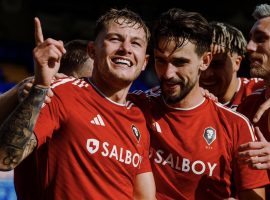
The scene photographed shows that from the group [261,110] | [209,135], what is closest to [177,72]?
[209,135]

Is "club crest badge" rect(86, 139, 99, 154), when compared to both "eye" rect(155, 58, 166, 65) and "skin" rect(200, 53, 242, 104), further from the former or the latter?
"skin" rect(200, 53, 242, 104)

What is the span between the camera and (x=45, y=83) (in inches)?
118

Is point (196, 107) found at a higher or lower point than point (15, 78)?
higher

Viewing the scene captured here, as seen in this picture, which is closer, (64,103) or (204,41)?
(64,103)

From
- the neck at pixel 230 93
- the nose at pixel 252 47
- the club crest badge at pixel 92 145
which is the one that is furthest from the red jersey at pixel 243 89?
the club crest badge at pixel 92 145

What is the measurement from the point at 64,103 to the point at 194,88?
1.06 meters

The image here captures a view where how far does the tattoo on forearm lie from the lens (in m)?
3.03

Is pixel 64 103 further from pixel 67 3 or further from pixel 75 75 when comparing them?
pixel 67 3

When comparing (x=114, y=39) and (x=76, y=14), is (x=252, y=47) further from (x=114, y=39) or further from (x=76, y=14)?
(x=76, y=14)

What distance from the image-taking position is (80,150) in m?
3.30

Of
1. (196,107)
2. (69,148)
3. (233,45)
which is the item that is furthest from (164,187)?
(233,45)

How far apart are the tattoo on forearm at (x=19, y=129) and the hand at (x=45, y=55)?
9 centimetres

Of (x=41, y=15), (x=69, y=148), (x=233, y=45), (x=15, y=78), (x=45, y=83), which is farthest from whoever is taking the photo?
(x=41, y=15)

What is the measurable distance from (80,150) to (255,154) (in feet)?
3.51
